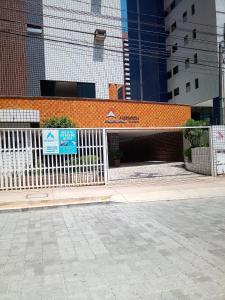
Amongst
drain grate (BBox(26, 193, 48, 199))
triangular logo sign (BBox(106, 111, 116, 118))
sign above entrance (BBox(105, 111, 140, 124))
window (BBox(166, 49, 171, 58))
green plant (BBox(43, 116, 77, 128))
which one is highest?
window (BBox(166, 49, 171, 58))

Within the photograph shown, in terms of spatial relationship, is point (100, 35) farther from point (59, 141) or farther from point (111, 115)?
point (59, 141)

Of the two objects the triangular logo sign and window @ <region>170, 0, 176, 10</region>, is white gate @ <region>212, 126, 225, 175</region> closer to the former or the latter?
the triangular logo sign

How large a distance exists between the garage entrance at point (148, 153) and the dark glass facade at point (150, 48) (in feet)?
44.5

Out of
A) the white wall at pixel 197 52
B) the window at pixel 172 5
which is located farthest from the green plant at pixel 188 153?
the window at pixel 172 5

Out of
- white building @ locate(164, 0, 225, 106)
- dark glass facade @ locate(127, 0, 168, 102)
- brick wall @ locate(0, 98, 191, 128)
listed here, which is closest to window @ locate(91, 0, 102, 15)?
white building @ locate(164, 0, 225, 106)

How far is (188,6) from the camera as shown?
40.4 m

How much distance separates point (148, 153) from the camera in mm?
32438

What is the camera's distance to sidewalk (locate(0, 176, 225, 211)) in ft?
36.9

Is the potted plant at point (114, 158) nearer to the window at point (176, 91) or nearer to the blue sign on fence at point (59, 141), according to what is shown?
the blue sign on fence at point (59, 141)

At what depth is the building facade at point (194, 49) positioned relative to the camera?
3491 centimetres

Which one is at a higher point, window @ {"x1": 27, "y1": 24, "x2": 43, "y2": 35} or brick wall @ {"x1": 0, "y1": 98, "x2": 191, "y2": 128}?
window @ {"x1": 27, "y1": 24, "x2": 43, "y2": 35}

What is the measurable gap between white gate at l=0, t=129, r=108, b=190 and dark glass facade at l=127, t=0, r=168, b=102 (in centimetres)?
3166

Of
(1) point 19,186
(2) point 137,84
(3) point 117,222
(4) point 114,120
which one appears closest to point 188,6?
(2) point 137,84

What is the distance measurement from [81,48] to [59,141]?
1479 cm
